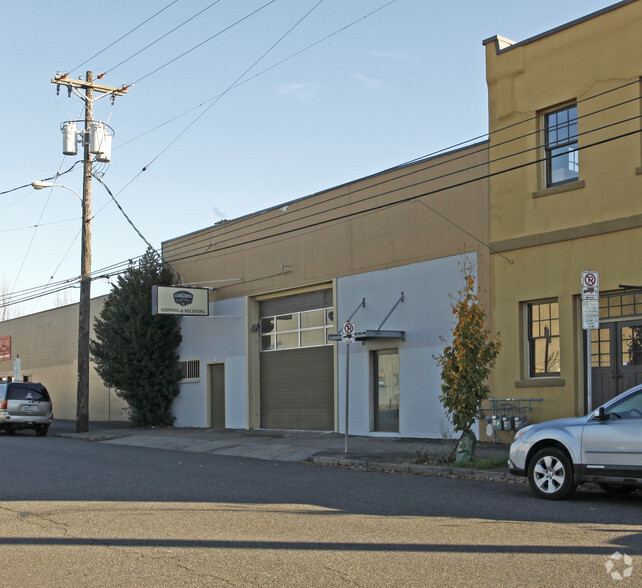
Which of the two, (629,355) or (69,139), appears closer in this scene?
(629,355)

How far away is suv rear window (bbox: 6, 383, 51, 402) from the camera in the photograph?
26.7 m

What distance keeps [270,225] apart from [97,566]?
19266mm

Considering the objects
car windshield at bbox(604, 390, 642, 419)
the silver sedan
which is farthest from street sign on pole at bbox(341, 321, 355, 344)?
car windshield at bbox(604, 390, 642, 419)

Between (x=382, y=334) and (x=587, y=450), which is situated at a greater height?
(x=382, y=334)

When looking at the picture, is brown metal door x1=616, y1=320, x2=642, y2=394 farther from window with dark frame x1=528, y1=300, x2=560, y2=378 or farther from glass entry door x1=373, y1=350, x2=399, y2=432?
glass entry door x1=373, y1=350, x2=399, y2=432

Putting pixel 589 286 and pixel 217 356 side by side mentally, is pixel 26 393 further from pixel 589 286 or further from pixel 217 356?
pixel 589 286

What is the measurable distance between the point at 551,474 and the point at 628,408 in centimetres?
136

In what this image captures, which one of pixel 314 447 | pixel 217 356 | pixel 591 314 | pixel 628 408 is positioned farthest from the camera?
pixel 217 356

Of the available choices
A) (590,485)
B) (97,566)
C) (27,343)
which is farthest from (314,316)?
(27,343)

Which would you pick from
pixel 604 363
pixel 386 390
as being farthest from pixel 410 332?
pixel 604 363

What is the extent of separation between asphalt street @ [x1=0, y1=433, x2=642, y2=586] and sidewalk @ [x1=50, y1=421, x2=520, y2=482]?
3.69ft

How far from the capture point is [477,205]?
768 inches

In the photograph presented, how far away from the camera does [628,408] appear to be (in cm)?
1075

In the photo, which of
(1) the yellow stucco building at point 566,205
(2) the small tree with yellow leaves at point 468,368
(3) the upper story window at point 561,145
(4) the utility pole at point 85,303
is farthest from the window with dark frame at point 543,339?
(4) the utility pole at point 85,303
